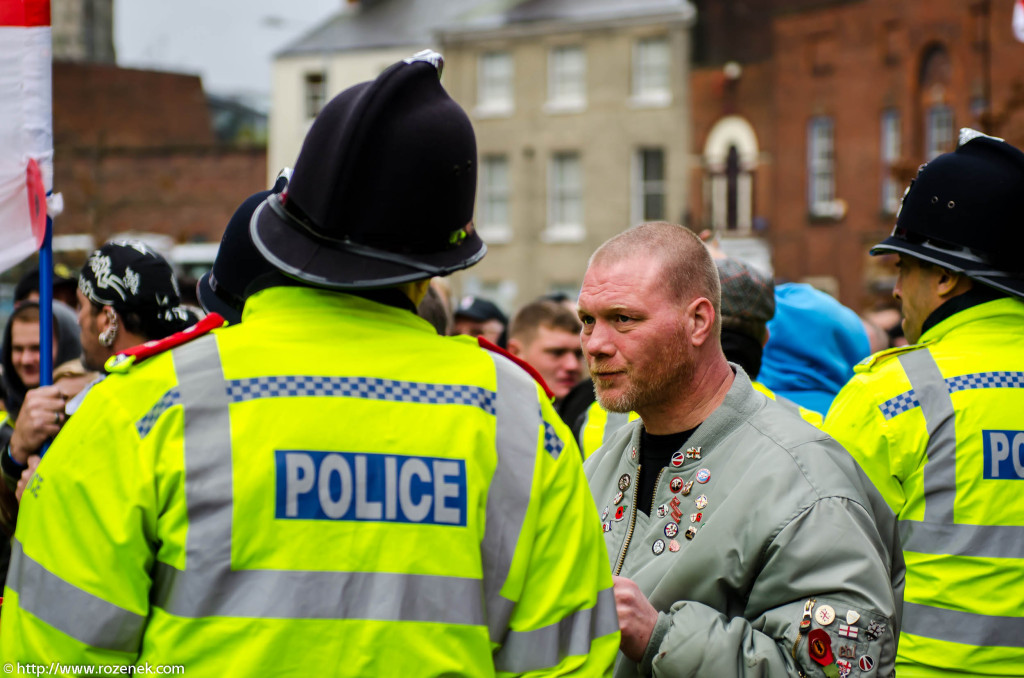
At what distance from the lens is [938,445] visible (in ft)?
10.5

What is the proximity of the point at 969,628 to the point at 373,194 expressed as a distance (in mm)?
2117

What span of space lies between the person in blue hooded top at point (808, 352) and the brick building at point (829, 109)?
807 inches

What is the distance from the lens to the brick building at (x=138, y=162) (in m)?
39.2

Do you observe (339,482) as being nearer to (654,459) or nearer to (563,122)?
(654,459)

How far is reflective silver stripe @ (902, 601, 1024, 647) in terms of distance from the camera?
312 cm

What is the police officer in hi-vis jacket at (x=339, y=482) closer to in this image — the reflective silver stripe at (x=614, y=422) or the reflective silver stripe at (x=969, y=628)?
the reflective silver stripe at (x=969, y=628)

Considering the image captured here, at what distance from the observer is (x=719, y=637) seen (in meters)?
2.53

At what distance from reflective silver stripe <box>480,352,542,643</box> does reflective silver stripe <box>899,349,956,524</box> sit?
1.56 metres

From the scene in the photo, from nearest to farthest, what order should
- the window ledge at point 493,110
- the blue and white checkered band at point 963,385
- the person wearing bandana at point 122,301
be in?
the blue and white checkered band at point 963,385 < the person wearing bandana at point 122,301 < the window ledge at point 493,110

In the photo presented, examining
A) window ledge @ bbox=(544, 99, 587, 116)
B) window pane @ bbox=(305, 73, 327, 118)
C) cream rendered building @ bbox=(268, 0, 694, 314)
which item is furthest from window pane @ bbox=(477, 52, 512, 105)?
window pane @ bbox=(305, 73, 327, 118)

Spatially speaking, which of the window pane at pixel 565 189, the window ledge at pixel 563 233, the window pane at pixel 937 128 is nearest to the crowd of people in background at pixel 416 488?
the window pane at pixel 937 128

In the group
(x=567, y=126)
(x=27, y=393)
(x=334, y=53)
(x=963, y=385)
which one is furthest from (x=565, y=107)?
(x=963, y=385)

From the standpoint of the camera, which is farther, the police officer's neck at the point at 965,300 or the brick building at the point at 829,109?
the brick building at the point at 829,109

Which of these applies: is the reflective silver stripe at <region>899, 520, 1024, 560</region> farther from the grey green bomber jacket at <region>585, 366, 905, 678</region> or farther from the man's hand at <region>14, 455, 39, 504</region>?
the man's hand at <region>14, 455, 39, 504</region>
